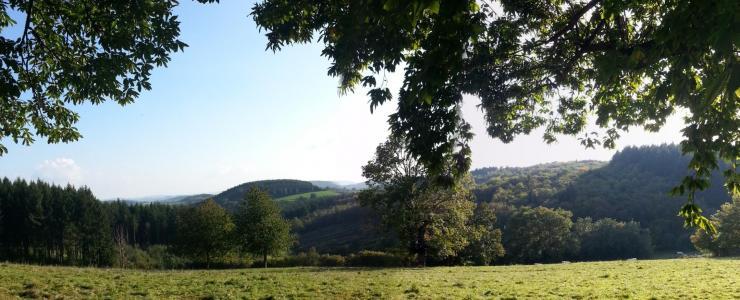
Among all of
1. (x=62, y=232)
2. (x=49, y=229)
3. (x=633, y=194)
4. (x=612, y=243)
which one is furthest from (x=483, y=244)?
(x=633, y=194)

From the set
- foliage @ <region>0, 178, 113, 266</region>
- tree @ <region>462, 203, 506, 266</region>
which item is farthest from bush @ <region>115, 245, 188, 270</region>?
tree @ <region>462, 203, 506, 266</region>

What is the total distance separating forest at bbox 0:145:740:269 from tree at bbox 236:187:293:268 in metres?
0.14

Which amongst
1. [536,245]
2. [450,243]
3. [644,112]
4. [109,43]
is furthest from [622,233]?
[109,43]

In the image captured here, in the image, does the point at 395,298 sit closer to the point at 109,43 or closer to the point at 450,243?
Answer: the point at 109,43

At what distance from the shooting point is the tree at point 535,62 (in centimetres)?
599

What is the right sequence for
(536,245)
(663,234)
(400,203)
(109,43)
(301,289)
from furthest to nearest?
(663,234)
(536,245)
(400,203)
(301,289)
(109,43)

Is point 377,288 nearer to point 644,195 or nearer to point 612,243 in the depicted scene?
point 612,243

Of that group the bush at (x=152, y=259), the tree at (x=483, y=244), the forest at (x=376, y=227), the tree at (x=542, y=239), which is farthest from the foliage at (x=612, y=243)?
the bush at (x=152, y=259)

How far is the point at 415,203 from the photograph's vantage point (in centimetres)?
4009

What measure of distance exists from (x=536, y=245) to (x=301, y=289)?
72117 millimetres

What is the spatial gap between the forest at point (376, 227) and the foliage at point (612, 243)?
0.21 meters

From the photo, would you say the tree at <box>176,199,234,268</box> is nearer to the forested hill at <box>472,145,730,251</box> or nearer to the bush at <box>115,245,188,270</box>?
the bush at <box>115,245,188,270</box>

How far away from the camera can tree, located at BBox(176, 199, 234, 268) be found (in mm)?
58688

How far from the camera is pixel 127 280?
1958 cm
